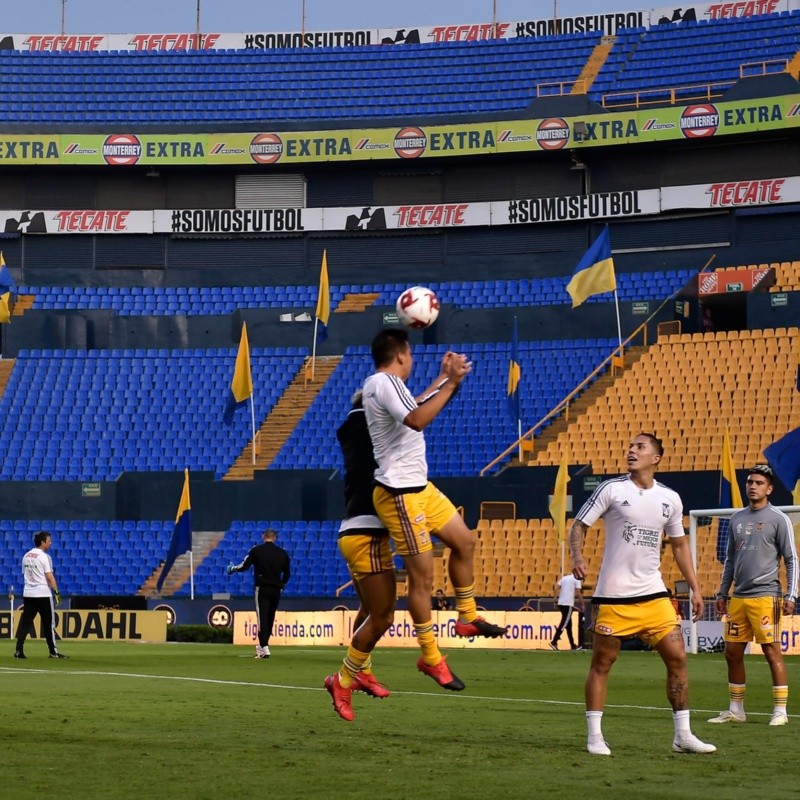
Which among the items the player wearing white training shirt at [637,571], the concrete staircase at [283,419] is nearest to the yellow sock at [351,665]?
the player wearing white training shirt at [637,571]

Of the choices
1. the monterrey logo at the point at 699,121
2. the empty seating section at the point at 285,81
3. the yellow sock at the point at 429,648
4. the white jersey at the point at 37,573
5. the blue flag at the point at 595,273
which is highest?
the empty seating section at the point at 285,81

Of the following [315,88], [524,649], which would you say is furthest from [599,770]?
[315,88]

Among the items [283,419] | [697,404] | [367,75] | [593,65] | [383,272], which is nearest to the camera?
[697,404]

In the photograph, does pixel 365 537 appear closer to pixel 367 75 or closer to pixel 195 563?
pixel 195 563

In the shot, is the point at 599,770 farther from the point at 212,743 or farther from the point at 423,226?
the point at 423,226

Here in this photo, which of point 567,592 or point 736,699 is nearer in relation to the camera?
point 736,699

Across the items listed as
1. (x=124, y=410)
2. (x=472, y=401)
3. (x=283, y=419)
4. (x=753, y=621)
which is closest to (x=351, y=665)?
(x=753, y=621)

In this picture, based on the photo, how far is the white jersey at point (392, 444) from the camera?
9477mm

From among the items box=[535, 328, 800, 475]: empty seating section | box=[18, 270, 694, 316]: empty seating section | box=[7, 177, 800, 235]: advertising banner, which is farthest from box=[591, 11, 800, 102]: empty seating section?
box=[535, 328, 800, 475]: empty seating section

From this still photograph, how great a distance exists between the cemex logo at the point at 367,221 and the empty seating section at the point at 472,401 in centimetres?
780

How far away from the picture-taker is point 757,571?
489 inches

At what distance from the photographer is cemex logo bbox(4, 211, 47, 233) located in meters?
54.3

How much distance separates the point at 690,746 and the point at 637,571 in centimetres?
110

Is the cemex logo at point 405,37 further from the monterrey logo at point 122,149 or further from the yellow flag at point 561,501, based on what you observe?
the yellow flag at point 561,501
